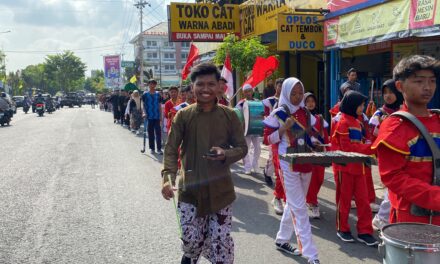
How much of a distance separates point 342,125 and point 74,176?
641 cm

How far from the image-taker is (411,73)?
2.54m

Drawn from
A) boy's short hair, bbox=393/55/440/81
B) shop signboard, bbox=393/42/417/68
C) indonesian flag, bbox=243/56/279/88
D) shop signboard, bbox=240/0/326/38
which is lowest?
boy's short hair, bbox=393/55/440/81

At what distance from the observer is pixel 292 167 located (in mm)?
4363

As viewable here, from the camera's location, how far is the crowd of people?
2.52m

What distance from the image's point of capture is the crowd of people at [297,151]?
252cm

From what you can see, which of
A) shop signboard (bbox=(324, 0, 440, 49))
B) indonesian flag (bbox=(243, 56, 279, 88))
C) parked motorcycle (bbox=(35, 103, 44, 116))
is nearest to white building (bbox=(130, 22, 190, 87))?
parked motorcycle (bbox=(35, 103, 44, 116))

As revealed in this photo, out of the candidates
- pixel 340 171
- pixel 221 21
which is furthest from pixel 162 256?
pixel 221 21

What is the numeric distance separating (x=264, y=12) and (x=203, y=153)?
→ 14.0m

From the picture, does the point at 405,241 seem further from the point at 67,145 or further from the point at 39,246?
the point at 67,145

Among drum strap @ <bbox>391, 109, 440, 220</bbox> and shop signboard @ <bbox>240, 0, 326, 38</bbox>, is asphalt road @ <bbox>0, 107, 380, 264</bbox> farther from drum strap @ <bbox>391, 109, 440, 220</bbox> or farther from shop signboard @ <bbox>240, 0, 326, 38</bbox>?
shop signboard @ <bbox>240, 0, 326, 38</bbox>

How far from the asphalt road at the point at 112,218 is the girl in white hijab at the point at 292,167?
0.42m

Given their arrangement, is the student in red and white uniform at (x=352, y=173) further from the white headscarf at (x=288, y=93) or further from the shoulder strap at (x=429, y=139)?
the shoulder strap at (x=429, y=139)

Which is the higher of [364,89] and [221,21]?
[221,21]

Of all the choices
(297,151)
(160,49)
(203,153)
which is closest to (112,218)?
(297,151)
